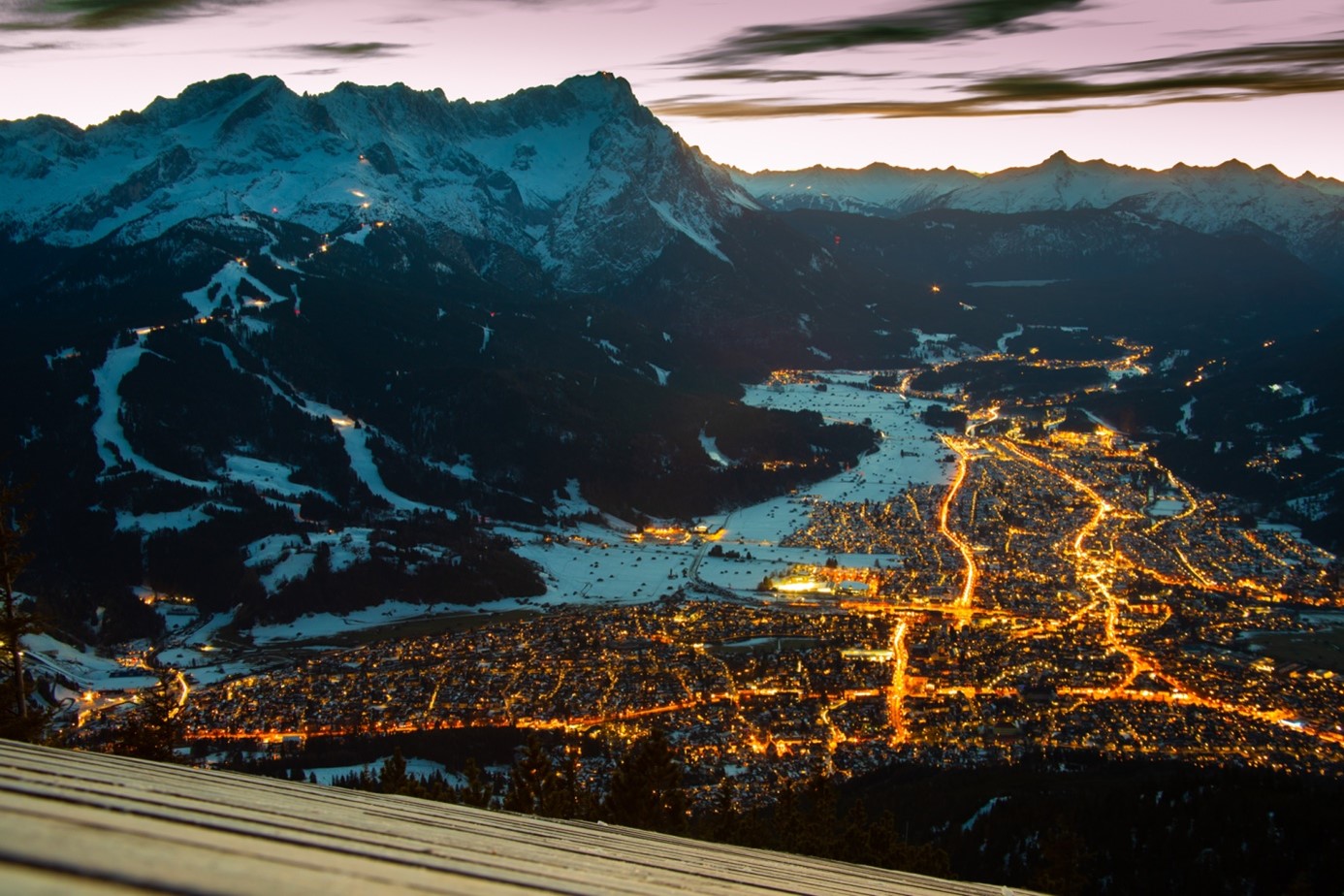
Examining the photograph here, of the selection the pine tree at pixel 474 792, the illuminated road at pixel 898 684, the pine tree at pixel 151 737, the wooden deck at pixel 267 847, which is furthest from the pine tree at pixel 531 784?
the wooden deck at pixel 267 847

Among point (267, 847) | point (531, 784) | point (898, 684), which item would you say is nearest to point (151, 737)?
point (531, 784)

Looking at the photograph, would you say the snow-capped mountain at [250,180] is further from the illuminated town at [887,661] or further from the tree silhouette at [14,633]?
the tree silhouette at [14,633]

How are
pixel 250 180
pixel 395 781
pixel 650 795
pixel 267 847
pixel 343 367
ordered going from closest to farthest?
pixel 267 847 → pixel 395 781 → pixel 650 795 → pixel 343 367 → pixel 250 180

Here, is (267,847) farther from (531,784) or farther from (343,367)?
(343,367)

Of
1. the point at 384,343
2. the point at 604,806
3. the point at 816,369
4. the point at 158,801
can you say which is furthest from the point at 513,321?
the point at 158,801

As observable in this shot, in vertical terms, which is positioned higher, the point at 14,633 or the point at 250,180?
the point at 250,180

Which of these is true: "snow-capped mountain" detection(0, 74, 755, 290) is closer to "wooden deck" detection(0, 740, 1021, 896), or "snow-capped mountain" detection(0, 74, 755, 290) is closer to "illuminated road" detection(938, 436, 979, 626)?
"illuminated road" detection(938, 436, 979, 626)

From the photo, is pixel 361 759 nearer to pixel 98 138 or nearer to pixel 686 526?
pixel 686 526
